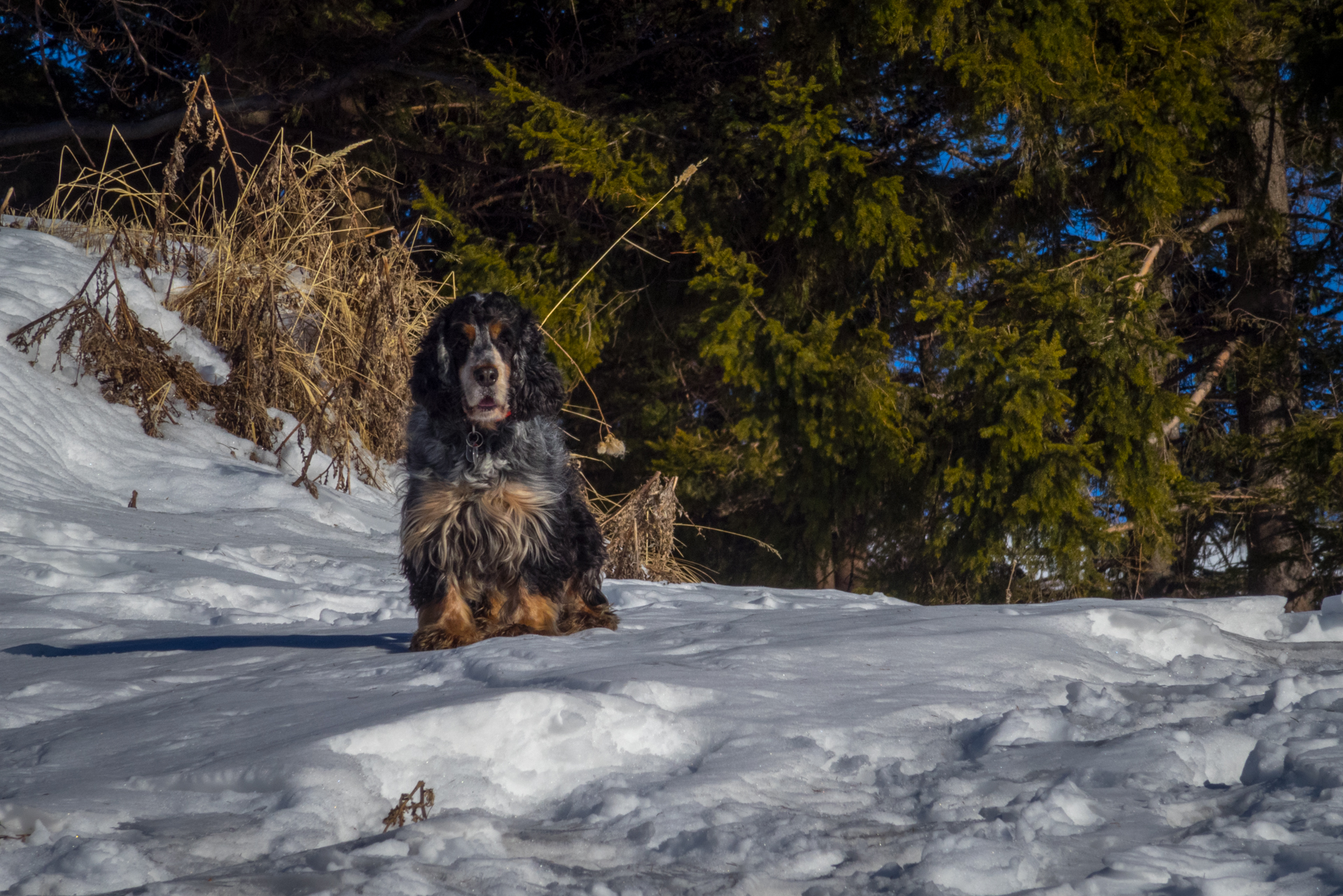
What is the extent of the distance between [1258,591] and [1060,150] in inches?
182

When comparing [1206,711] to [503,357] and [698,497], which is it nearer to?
[503,357]

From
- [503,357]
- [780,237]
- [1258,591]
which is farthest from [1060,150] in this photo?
[503,357]

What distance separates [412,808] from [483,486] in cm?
181

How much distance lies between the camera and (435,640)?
11.8 ft

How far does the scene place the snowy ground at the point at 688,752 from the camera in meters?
1.81

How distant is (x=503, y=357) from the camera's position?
377 cm

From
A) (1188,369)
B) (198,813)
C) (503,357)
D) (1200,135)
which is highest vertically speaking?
(1200,135)

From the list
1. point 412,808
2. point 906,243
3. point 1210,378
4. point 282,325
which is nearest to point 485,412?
point 412,808

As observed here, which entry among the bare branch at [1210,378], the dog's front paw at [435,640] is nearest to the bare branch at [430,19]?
the bare branch at [1210,378]

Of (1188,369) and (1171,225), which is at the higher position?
(1171,225)

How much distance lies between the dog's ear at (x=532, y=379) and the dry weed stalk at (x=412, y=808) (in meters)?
1.89

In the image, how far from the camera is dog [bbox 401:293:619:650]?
145 inches

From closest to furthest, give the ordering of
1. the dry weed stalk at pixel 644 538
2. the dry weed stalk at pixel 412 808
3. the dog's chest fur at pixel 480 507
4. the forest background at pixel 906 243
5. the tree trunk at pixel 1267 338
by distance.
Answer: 1. the dry weed stalk at pixel 412 808
2. the dog's chest fur at pixel 480 507
3. the dry weed stalk at pixel 644 538
4. the forest background at pixel 906 243
5. the tree trunk at pixel 1267 338

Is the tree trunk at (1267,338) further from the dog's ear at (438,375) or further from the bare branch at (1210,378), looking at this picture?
the dog's ear at (438,375)
